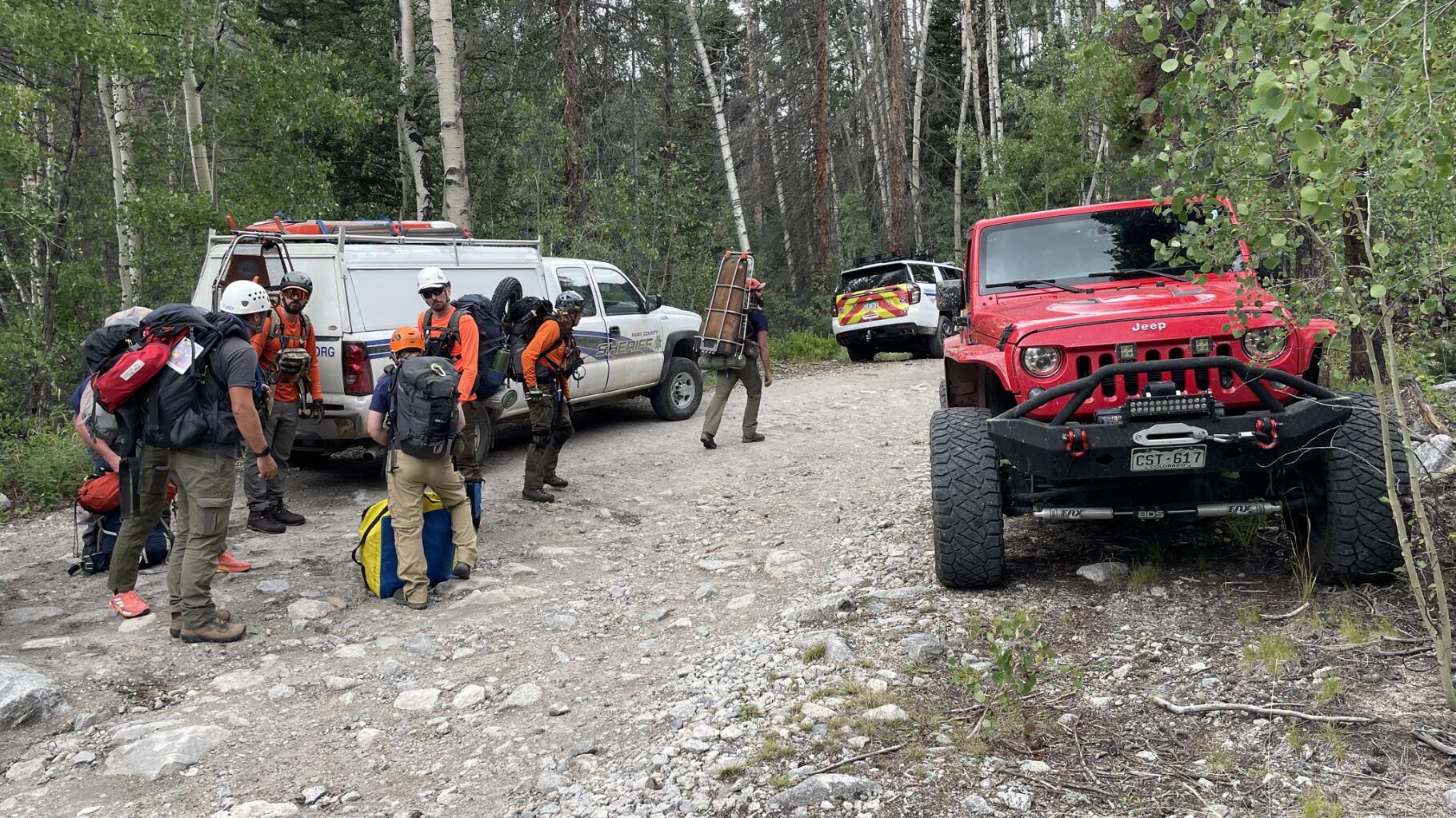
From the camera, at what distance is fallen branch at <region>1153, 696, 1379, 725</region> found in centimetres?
333

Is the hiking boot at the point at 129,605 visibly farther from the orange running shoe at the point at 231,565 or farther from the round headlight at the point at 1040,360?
the round headlight at the point at 1040,360

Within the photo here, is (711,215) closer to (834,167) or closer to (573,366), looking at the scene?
(834,167)

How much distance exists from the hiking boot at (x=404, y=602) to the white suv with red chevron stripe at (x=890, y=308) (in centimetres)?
1212

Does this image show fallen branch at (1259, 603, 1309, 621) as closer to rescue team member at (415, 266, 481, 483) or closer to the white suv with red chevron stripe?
rescue team member at (415, 266, 481, 483)

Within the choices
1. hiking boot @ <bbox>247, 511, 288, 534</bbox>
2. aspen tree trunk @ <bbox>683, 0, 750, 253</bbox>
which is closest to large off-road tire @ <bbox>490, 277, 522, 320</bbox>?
hiking boot @ <bbox>247, 511, 288, 534</bbox>

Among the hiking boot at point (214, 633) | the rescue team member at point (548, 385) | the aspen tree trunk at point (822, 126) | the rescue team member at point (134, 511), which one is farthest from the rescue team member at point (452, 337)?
the aspen tree trunk at point (822, 126)

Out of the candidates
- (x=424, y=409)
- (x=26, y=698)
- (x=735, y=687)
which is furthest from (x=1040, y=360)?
(x=26, y=698)

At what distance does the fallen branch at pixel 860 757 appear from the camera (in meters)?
3.32

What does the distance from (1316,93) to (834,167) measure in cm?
3131

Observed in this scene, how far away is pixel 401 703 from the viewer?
4.42 meters

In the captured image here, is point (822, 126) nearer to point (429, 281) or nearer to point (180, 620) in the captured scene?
point (429, 281)

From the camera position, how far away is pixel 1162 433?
426 centimetres

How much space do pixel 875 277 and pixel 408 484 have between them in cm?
1258

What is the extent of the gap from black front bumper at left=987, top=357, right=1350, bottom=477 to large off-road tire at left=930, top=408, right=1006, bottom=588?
0.36 m
